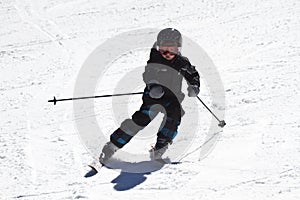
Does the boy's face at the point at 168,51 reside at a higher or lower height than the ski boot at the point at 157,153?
higher

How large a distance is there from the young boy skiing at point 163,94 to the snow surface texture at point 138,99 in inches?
12.6

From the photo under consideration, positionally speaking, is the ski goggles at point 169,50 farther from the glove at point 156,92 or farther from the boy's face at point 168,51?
the glove at point 156,92

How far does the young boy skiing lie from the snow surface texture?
1.05ft

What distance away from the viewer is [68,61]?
886cm

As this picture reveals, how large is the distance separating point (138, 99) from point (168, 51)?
1.83m

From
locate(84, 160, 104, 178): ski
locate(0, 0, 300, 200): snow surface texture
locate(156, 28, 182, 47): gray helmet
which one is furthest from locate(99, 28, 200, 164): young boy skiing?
locate(0, 0, 300, 200): snow surface texture

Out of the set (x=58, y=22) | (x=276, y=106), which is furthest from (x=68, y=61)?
(x=276, y=106)

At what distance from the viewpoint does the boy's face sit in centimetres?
511

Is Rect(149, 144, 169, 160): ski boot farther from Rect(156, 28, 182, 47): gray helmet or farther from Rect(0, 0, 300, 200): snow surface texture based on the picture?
Rect(156, 28, 182, 47): gray helmet

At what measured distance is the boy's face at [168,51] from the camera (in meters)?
5.11

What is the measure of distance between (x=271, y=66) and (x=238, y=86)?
0.91m

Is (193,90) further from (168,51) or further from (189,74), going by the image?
(168,51)

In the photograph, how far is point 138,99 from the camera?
683cm

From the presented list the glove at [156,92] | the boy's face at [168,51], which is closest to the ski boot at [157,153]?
the glove at [156,92]
